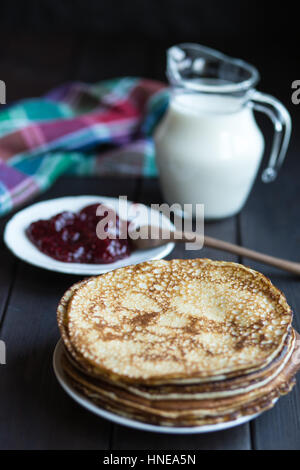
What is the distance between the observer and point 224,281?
1419 millimetres

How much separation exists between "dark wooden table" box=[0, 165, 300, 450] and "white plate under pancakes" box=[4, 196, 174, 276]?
7cm

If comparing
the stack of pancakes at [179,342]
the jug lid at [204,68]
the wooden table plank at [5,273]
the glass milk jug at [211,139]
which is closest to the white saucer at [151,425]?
the stack of pancakes at [179,342]

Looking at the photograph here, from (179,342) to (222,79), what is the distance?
1181mm

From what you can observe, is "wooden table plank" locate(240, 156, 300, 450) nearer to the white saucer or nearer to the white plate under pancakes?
the white saucer

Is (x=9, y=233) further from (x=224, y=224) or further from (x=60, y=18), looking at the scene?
(x=60, y=18)

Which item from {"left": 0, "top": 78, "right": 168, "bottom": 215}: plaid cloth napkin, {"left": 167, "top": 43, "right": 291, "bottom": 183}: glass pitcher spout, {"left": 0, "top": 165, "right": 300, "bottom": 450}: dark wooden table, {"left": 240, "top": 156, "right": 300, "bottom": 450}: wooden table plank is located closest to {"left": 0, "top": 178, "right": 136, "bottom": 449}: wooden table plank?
{"left": 0, "top": 165, "right": 300, "bottom": 450}: dark wooden table

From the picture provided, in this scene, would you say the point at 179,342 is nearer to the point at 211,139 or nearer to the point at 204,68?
the point at 211,139

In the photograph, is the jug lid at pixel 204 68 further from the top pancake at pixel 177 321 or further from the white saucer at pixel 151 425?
the white saucer at pixel 151 425

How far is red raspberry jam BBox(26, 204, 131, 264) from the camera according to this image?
174 cm

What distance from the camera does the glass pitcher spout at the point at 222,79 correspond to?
2.00 meters

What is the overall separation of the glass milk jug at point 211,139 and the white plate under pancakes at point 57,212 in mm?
170

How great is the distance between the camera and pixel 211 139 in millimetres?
2000

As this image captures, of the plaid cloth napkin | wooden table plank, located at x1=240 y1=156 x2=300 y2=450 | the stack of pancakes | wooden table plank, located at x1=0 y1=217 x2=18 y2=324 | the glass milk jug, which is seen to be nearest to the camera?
the stack of pancakes

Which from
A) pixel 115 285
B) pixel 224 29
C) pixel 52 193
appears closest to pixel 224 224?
pixel 52 193
